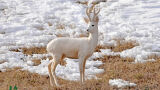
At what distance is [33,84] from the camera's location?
8680mm

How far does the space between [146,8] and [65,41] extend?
32.3 feet

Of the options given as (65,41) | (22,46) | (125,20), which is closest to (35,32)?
(22,46)

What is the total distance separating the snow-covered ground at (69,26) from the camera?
35.8 ft

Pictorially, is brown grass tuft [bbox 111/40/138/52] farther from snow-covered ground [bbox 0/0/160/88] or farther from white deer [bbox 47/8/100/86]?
white deer [bbox 47/8/100/86]

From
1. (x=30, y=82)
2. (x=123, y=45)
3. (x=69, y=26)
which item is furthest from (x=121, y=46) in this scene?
(x=30, y=82)

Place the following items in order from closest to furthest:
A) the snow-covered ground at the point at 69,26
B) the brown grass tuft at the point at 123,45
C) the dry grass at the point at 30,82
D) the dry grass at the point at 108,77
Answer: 1. the dry grass at the point at 30,82
2. the dry grass at the point at 108,77
3. the snow-covered ground at the point at 69,26
4. the brown grass tuft at the point at 123,45

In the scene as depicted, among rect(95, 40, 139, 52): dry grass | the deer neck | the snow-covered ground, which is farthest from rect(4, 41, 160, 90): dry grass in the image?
rect(95, 40, 139, 52): dry grass

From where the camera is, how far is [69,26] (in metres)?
15.2

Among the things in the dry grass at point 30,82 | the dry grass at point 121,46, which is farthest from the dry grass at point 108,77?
the dry grass at point 121,46

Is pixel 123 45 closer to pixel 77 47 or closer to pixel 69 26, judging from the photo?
pixel 69 26

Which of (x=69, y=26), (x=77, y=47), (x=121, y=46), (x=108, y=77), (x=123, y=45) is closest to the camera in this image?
(x=77, y=47)

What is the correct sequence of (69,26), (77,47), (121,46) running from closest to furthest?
(77,47) < (121,46) < (69,26)

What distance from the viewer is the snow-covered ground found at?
10.9 meters

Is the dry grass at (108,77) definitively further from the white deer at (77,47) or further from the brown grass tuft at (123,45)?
the brown grass tuft at (123,45)
